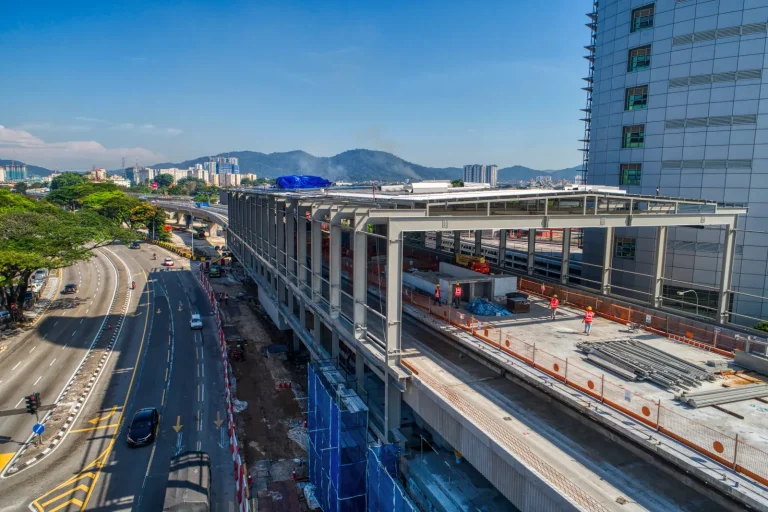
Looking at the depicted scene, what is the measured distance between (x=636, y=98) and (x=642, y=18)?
18.6 feet

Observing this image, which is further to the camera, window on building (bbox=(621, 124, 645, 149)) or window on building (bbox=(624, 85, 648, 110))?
window on building (bbox=(621, 124, 645, 149))

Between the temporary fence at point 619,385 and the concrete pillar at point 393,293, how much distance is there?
12.1ft

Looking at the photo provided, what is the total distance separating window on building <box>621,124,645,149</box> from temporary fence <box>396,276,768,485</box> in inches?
694

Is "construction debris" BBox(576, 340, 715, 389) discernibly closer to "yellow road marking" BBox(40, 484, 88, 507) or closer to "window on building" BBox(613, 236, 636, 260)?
"window on building" BBox(613, 236, 636, 260)

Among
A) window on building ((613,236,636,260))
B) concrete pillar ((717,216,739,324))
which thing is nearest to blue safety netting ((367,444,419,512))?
concrete pillar ((717,216,739,324))

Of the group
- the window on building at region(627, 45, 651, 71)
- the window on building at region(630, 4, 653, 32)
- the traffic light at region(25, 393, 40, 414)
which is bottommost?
the traffic light at region(25, 393, 40, 414)

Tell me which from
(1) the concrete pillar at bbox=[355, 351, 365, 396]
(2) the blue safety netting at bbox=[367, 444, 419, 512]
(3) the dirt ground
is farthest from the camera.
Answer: (3) the dirt ground

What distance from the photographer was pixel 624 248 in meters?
36.0

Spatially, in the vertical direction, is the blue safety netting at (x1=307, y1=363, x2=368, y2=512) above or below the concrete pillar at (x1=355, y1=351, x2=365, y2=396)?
below

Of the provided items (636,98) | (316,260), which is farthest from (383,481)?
(636,98)

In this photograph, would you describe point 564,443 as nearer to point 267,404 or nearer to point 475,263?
point 475,263

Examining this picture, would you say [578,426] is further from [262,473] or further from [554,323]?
[262,473]

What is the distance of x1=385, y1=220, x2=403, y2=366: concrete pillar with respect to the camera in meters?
15.6

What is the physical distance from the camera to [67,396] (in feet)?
91.5
